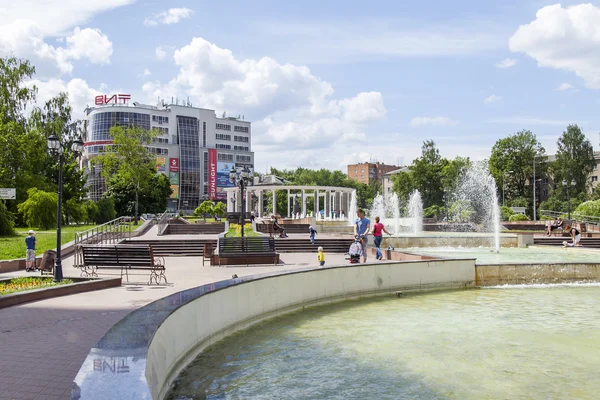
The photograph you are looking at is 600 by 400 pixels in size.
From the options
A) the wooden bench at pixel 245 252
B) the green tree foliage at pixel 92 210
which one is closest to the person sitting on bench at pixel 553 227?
the wooden bench at pixel 245 252

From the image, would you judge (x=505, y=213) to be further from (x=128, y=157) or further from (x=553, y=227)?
(x=128, y=157)

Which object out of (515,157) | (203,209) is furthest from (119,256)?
(515,157)

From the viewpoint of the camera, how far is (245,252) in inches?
734

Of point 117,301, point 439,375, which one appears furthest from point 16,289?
point 439,375

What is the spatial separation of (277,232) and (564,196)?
198 ft

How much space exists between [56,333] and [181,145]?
103 metres

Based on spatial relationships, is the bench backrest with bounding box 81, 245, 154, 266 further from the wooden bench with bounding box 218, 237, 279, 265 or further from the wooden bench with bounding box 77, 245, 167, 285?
the wooden bench with bounding box 218, 237, 279, 265

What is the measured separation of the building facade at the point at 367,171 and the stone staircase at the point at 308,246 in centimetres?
15349

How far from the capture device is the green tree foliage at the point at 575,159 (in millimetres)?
77562

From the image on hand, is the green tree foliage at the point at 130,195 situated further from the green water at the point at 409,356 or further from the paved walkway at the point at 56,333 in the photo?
the green water at the point at 409,356

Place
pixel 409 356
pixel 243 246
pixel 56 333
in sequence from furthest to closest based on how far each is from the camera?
pixel 243 246
pixel 56 333
pixel 409 356

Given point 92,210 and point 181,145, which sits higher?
point 181,145

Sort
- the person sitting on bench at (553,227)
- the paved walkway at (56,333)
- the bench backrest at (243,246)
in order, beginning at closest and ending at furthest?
the paved walkway at (56,333), the bench backrest at (243,246), the person sitting on bench at (553,227)

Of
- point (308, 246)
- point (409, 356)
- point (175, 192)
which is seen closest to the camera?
point (409, 356)
